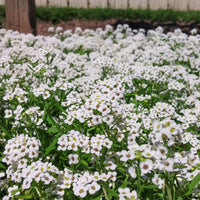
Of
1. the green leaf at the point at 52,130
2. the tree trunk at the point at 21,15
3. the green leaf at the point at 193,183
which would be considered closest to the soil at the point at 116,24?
the tree trunk at the point at 21,15

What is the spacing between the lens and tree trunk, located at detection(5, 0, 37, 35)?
798 cm

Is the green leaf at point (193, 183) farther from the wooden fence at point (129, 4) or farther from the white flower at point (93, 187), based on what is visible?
the wooden fence at point (129, 4)

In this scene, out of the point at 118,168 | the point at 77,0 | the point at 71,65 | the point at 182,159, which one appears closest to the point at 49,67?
the point at 71,65

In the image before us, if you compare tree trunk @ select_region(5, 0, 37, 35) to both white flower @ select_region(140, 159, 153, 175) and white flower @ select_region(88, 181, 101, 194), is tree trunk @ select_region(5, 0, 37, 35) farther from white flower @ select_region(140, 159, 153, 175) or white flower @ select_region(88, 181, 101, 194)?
white flower @ select_region(140, 159, 153, 175)

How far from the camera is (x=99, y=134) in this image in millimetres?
3059

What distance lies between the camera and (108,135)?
2.99m

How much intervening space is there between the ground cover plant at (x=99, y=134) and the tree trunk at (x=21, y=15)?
2.74m

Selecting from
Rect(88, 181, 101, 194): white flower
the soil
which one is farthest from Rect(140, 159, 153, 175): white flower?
the soil

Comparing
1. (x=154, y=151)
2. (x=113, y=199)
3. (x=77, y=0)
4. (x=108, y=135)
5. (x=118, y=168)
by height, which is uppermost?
(x=77, y=0)

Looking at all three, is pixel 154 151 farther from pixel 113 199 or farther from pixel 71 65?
pixel 71 65

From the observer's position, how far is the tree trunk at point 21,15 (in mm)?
7980

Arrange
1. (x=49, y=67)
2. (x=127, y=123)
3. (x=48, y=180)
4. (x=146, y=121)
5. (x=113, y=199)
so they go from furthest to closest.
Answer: (x=49, y=67)
(x=146, y=121)
(x=127, y=123)
(x=113, y=199)
(x=48, y=180)

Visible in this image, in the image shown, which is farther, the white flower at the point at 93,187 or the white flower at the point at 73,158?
the white flower at the point at 73,158

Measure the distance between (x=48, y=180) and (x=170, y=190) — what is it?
925 mm
